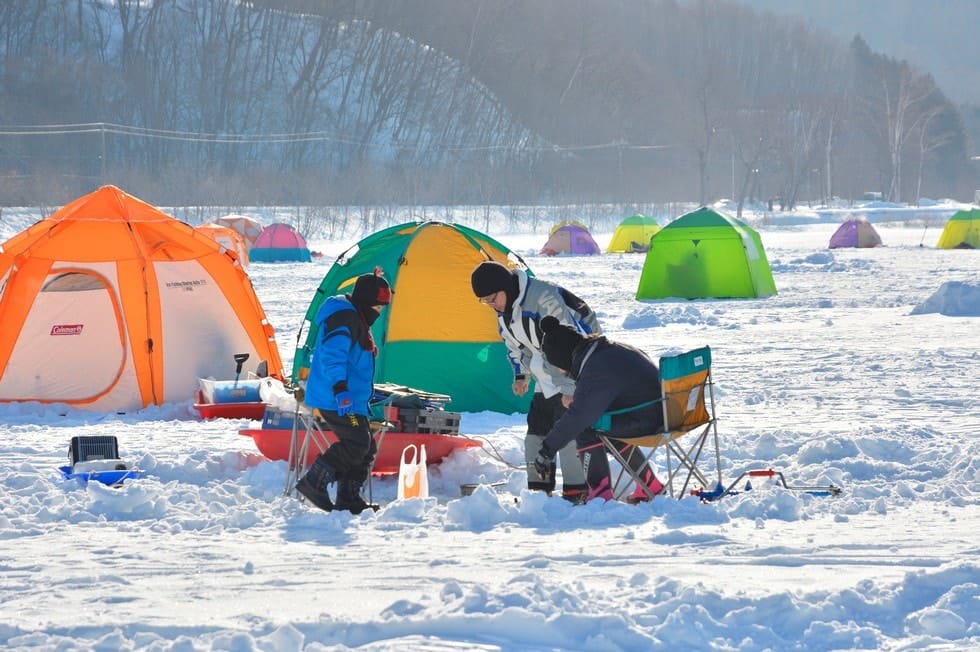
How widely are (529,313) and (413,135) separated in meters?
75.0

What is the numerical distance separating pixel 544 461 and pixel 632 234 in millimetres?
34778

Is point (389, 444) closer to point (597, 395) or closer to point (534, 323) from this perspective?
point (534, 323)

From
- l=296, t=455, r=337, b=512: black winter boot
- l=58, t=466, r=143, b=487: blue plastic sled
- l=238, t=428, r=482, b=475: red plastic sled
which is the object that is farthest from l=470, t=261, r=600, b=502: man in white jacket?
l=58, t=466, r=143, b=487: blue plastic sled

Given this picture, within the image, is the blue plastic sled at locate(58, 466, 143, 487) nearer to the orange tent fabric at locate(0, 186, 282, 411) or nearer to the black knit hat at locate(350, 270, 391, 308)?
the black knit hat at locate(350, 270, 391, 308)

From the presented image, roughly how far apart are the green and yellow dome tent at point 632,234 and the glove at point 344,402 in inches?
1317

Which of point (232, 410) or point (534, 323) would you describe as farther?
point (232, 410)

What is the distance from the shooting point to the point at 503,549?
5.81 m

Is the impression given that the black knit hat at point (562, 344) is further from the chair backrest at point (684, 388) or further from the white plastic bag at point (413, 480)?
the white plastic bag at point (413, 480)

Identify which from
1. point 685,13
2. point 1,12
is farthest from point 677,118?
point 1,12

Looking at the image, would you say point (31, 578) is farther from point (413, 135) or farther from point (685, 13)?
point (685, 13)

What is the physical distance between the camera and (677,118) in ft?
336

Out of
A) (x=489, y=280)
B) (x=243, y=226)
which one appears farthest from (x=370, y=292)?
(x=243, y=226)

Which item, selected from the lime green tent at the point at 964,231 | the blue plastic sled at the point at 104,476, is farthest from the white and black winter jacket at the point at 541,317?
the lime green tent at the point at 964,231

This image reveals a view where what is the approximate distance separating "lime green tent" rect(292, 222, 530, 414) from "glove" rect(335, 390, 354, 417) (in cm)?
356
